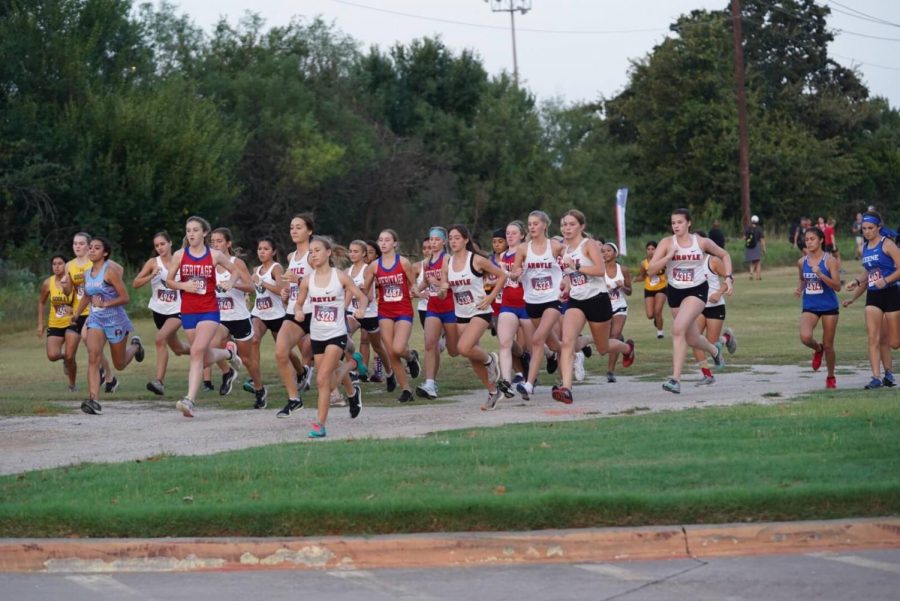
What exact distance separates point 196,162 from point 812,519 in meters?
41.0

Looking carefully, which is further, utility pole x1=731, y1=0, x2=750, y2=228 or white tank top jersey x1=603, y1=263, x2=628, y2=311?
utility pole x1=731, y1=0, x2=750, y2=228

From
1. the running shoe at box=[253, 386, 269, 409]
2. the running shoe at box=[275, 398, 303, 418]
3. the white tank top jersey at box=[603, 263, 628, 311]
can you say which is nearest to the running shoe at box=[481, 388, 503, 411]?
the running shoe at box=[275, 398, 303, 418]

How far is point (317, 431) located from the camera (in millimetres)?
12547

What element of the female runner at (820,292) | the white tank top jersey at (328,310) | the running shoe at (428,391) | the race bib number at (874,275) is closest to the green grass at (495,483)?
the white tank top jersey at (328,310)

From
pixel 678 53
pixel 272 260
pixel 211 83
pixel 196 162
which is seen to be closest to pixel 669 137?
pixel 678 53

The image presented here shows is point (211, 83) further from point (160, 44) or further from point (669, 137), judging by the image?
point (669, 137)

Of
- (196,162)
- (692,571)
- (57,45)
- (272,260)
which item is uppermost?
(57,45)

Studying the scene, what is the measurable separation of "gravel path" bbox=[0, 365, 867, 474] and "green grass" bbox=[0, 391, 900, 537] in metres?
1.28

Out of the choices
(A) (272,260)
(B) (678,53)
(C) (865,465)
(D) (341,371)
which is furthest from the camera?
(B) (678,53)

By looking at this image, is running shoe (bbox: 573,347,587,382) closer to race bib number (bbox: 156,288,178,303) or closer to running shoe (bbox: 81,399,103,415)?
race bib number (bbox: 156,288,178,303)

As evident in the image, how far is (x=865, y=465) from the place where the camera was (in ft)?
29.7

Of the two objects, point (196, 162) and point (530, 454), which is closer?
point (530, 454)

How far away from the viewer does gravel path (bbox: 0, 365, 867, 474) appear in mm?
12234

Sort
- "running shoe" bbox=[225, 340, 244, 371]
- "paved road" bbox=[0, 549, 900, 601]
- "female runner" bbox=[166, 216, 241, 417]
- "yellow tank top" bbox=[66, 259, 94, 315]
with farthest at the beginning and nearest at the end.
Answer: "running shoe" bbox=[225, 340, 244, 371]
"yellow tank top" bbox=[66, 259, 94, 315]
"female runner" bbox=[166, 216, 241, 417]
"paved road" bbox=[0, 549, 900, 601]
